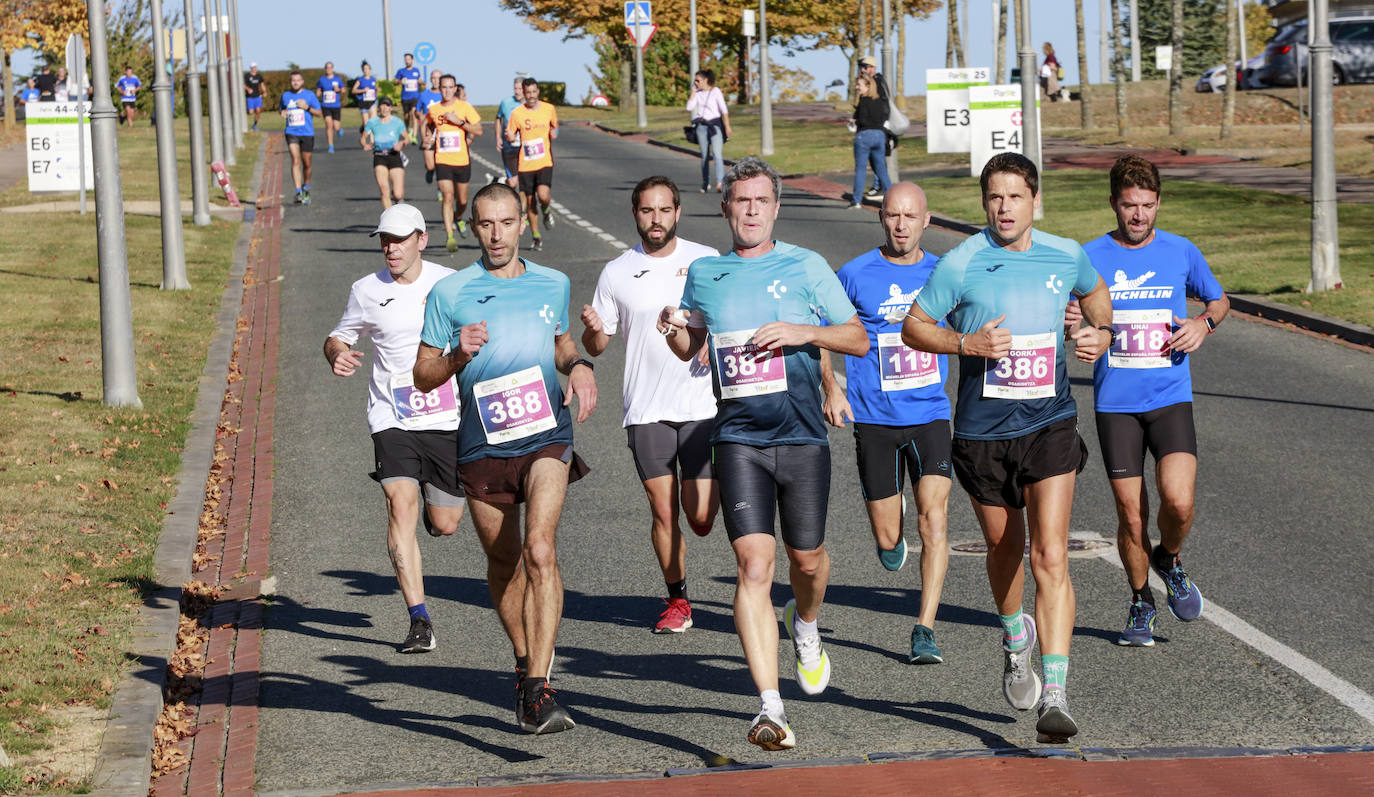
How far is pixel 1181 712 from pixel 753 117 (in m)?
49.8

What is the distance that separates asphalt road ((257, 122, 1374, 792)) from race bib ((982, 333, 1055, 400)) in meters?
1.31

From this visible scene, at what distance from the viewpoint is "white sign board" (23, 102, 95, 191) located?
25828 millimetres

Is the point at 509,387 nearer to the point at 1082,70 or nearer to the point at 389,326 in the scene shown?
the point at 389,326

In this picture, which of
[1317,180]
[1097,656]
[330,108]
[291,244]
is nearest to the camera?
[1097,656]

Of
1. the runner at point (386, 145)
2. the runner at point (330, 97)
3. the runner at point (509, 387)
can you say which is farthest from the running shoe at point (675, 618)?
the runner at point (330, 97)

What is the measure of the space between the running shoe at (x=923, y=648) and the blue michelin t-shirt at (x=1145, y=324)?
1.32 m

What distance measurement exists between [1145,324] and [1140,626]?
135 cm

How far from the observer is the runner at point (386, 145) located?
25078 mm

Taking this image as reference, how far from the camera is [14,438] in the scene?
13.5 m

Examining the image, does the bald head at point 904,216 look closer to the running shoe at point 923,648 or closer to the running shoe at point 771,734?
the running shoe at point 923,648

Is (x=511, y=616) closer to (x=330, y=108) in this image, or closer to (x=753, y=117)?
(x=330, y=108)

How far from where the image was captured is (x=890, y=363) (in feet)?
27.0

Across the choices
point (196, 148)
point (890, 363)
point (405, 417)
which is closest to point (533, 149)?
point (196, 148)

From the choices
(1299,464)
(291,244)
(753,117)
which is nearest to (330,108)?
(753,117)
